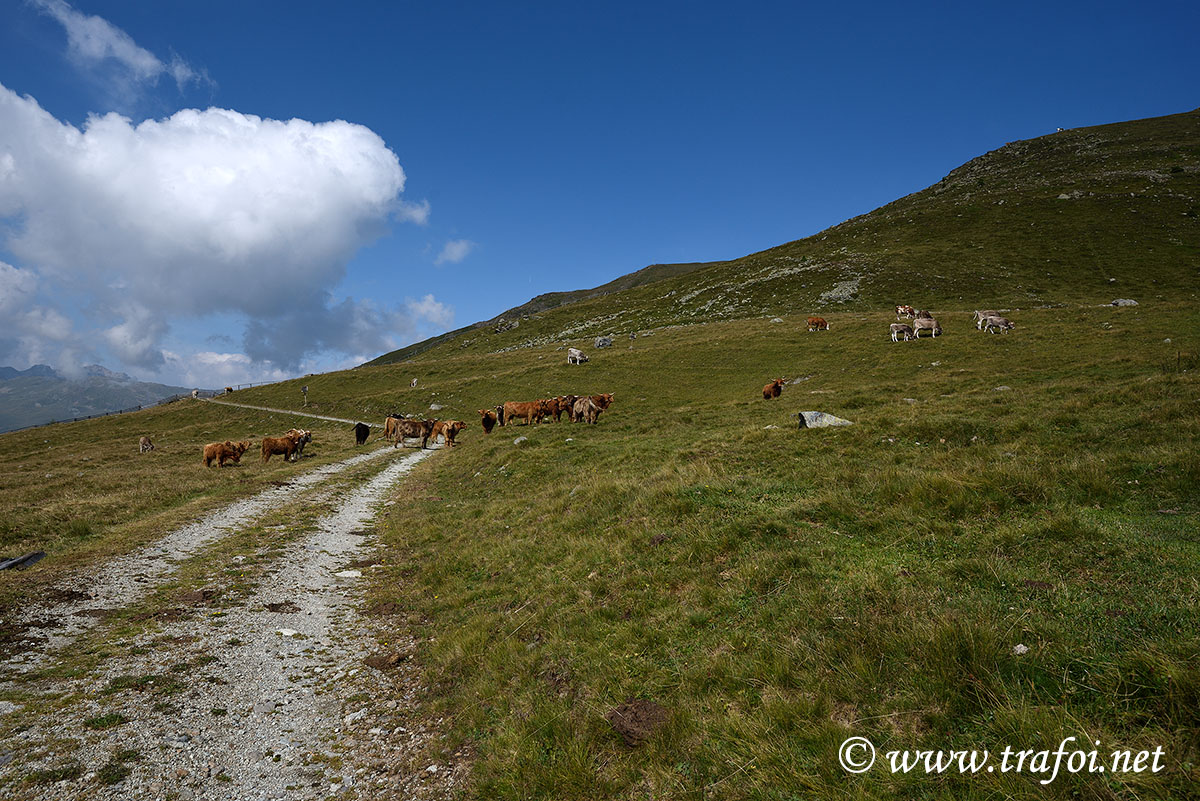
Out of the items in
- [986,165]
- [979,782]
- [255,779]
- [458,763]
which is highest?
[986,165]

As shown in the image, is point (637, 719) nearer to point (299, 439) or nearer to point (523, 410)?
point (523, 410)

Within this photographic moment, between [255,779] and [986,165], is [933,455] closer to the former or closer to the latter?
[255,779]

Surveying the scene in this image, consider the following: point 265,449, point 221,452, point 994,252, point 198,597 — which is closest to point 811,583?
point 198,597

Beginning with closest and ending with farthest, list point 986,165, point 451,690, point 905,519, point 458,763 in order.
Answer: point 458,763 → point 451,690 → point 905,519 → point 986,165

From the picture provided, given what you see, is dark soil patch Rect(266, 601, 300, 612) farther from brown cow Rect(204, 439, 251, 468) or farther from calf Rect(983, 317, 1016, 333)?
calf Rect(983, 317, 1016, 333)

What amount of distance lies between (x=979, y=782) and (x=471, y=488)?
17.7 m

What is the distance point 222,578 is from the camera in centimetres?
1088

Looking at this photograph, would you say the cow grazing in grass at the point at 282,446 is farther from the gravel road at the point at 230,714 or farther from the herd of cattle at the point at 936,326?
the herd of cattle at the point at 936,326

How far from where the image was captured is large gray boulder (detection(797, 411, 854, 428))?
1606 cm

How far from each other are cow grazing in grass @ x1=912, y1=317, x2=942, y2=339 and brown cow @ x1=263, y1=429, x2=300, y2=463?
48904 millimetres

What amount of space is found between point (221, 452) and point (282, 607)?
81.6 ft

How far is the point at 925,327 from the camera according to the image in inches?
1651

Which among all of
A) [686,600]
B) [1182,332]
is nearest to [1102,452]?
[686,600]

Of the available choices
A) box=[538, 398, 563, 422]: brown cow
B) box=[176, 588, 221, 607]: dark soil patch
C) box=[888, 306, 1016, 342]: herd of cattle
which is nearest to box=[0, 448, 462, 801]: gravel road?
box=[176, 588, 221, 607]: dark soil patch
